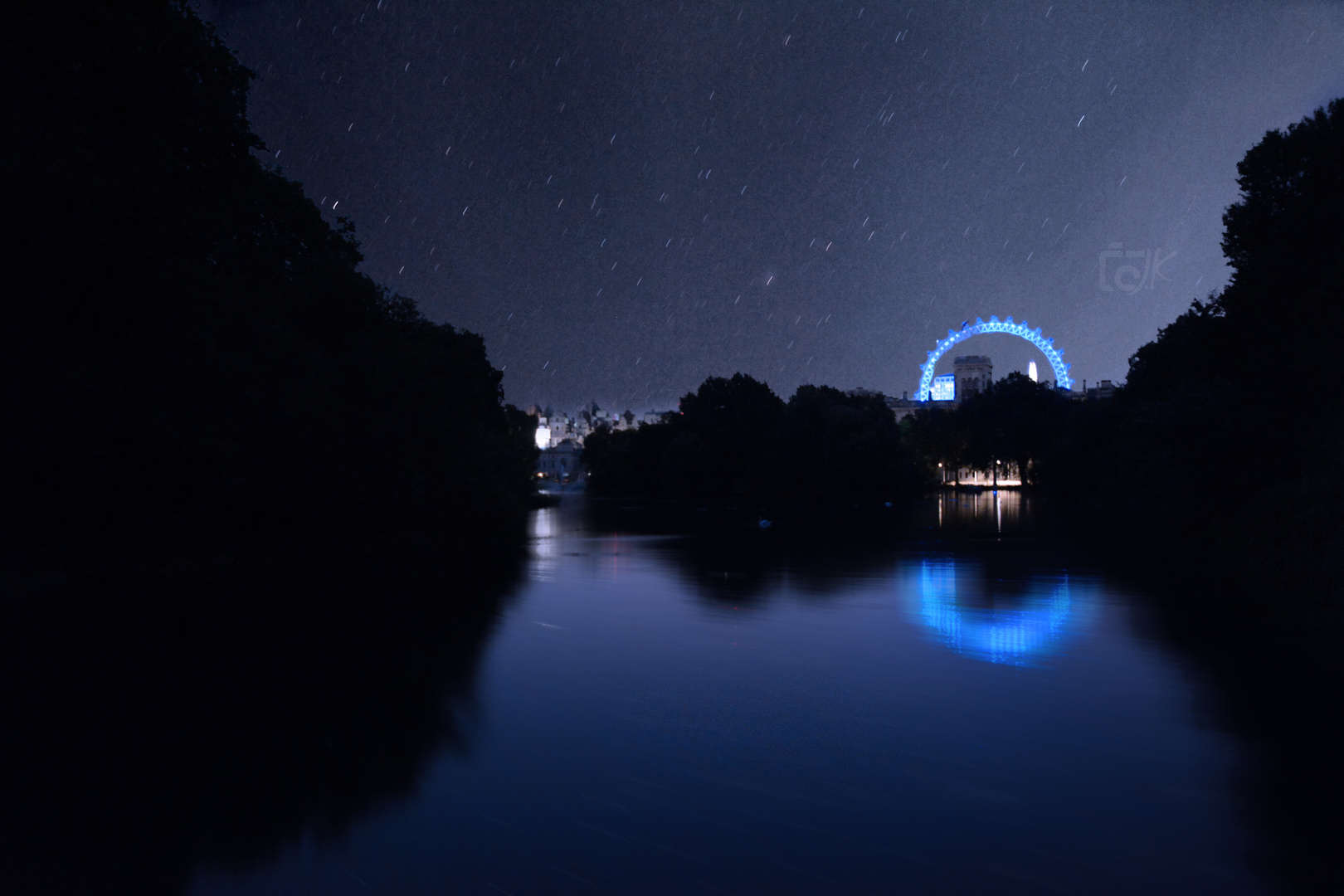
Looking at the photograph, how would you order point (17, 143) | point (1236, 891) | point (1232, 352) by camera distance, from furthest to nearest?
point (1232, 352), point (17, 143), point (1236, 891)

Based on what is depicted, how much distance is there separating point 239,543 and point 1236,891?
84.3 feet

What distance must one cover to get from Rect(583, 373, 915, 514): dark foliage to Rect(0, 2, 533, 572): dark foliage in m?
43.0

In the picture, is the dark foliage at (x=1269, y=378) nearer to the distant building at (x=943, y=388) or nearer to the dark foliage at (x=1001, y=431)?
the dark foliage at (x=1001, y=431)

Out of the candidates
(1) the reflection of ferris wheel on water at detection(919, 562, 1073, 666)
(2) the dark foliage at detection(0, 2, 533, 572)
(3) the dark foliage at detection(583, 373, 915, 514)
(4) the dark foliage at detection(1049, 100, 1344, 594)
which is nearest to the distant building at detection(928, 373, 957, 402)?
(3) the dark foliage at detection(583, 373, 915, 514)

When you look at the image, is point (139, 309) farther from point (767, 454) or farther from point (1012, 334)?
point (1012, 334)

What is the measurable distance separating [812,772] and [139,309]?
14.6 metres

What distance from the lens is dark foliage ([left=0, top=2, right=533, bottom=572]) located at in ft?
48.9

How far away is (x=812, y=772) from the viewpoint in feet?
26.8

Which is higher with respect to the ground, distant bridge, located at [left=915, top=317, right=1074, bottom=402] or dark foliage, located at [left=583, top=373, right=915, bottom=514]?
distant bridge, located at [left=915, top=317, right=1074, bottom=402]

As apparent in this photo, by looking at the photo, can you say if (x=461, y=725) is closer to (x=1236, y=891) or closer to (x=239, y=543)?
(x=1236, y=891)

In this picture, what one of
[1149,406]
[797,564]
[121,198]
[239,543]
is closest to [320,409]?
[239,543]

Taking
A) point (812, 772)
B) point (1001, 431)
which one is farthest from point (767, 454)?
point (812, 772)

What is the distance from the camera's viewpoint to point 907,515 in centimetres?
5600

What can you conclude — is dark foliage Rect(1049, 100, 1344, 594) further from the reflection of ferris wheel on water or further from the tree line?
the reflection of ferris wheel on water
